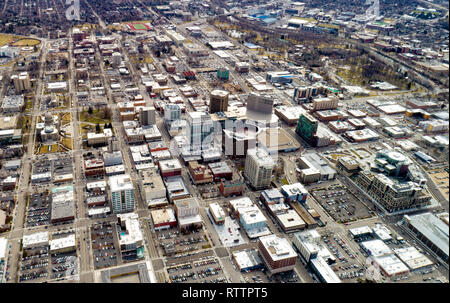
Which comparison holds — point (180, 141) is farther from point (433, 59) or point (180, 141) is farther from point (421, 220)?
point (433, 59)

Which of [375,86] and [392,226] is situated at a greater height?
[375,86]

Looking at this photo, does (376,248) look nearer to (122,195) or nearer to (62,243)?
(122,195)

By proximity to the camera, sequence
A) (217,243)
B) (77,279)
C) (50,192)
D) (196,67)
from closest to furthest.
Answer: (77,279), (217,243), (50,192), (196,67)

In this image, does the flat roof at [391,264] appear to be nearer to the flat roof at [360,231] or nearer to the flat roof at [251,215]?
the flat roof at [360,231]

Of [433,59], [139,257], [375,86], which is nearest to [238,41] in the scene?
[375,86]

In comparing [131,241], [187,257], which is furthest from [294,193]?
[131,241]

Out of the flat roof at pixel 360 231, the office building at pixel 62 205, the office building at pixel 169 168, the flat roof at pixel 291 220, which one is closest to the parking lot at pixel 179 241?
the flat roof at pixel 291 220
